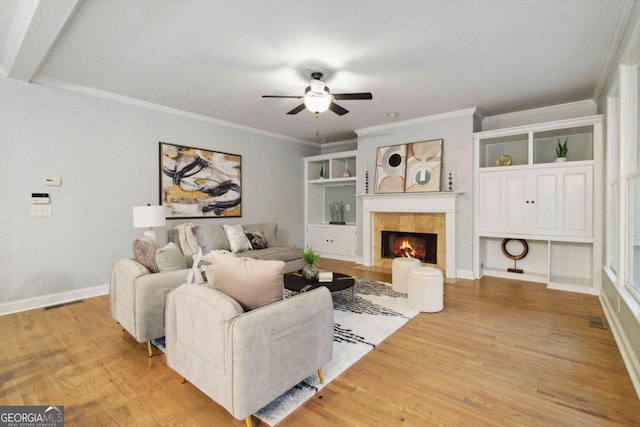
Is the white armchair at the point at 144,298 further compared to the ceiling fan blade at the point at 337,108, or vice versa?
the ceiling fan blade at the point at 337,108

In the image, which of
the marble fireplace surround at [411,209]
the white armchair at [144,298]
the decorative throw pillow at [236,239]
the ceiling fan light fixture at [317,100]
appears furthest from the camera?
the marble fireplace surround at [411,209]

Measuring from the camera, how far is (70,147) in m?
3.79

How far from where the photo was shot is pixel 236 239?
15.9ft

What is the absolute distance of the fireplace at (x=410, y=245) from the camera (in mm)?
5496

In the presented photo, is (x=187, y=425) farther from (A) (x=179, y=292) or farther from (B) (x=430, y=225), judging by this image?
(B) (x=430, y=225)

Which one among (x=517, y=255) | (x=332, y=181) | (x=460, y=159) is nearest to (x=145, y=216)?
(x=332, y=181)

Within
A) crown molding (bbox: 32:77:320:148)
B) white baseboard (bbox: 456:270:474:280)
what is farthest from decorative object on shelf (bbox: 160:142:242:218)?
white baseboard (bbox: 456:270:474:280)

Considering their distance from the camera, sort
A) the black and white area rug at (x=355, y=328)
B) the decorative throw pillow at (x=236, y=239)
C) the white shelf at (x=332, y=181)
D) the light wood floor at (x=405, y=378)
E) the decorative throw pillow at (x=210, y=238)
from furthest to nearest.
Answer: the white shelf at (x=332, y=181) → the decorative throw pillow at (x=236, y=239) → the decorative throw pillow at (x=210, y=238) → the black and white area rug at (x=355, y=328) → the light wood floor at (x=405, y=378)

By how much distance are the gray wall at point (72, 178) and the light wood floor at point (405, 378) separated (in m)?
0.67

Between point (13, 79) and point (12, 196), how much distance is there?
133 cm

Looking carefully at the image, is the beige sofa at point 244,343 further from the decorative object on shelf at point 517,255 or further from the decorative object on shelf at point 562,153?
the decorative object on shelf at point 562,153

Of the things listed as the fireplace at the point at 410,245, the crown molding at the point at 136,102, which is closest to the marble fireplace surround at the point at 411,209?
the fireplace at the point at 410,245

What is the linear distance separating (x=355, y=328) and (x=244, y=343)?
170cm

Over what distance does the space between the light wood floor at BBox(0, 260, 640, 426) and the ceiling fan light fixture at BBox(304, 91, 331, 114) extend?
2498 millimetres
